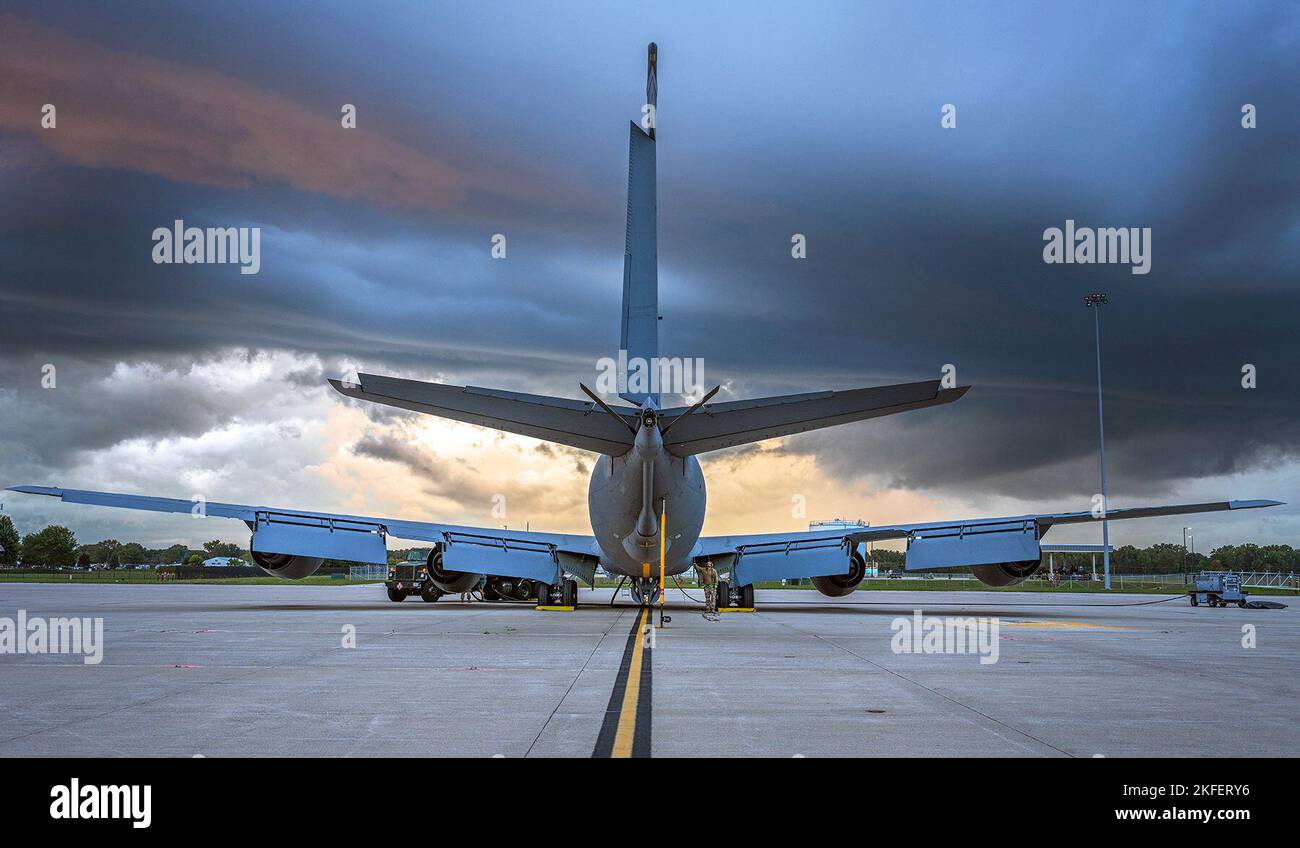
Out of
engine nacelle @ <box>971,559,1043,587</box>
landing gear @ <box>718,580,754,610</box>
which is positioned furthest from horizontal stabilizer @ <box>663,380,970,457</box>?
engine nacelle @ <box>971,559,1043,587</box>

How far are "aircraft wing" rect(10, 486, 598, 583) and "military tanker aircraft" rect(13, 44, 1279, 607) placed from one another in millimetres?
39

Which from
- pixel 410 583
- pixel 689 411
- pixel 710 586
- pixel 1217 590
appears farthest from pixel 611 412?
pixel 1217 590

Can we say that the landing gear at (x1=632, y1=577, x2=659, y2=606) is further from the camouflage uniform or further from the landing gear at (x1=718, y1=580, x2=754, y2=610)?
the landing gear at (x1=718, y1=580, x2=754, y2=610)

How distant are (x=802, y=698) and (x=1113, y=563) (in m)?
185

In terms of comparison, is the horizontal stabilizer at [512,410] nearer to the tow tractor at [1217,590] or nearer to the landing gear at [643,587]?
the landing gear at [643,587]

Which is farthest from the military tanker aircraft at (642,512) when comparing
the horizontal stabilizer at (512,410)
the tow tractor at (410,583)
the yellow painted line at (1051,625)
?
the tow tractor at (410,583)

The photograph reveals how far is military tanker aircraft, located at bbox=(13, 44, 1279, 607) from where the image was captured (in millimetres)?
15992

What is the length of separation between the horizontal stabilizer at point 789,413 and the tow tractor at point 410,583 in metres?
21.6

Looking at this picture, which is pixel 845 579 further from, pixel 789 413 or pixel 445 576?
pixel 789 413

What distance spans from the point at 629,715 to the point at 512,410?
874 centimetres

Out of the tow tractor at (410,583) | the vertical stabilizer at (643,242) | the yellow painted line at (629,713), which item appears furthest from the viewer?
A: the tow tractor at (410,583)

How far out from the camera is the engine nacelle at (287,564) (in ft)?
86.7

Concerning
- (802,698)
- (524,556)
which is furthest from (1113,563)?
(802,698)
